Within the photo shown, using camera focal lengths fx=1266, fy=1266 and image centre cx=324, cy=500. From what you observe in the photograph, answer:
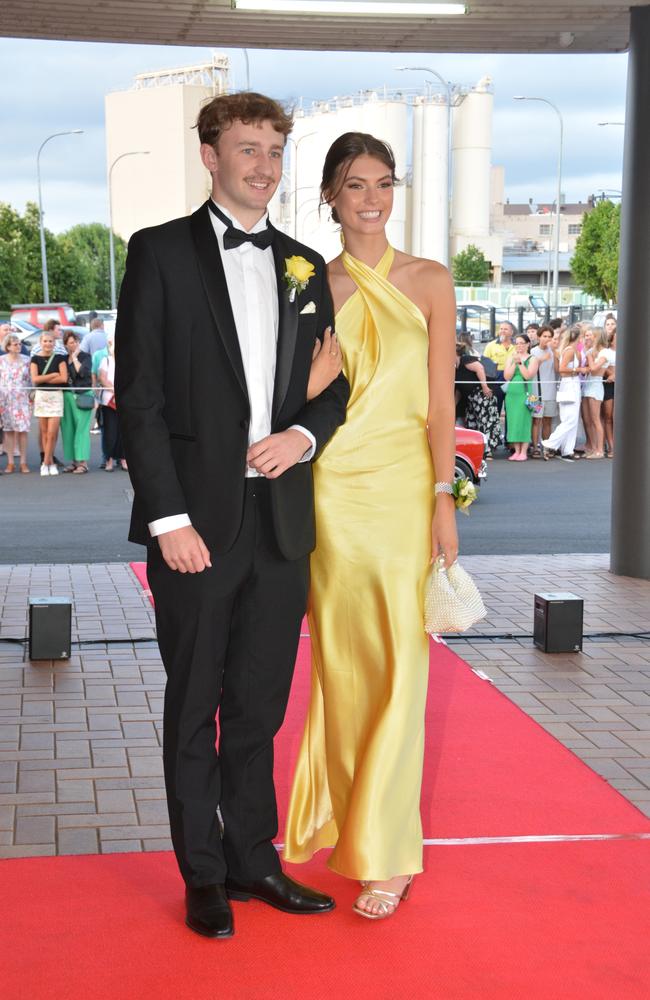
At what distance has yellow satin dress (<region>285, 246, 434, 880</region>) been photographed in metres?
3.44

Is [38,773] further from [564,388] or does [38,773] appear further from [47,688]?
[564,388]

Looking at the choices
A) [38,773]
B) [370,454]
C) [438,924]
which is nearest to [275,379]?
[370,454]

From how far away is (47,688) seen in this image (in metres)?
5.86

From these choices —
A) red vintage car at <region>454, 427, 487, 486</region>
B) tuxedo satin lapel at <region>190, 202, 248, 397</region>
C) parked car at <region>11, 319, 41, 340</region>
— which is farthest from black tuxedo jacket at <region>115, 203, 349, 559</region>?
parked car at <region>11, 319, 41, 340</region>

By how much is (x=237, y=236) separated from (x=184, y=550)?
80 cm

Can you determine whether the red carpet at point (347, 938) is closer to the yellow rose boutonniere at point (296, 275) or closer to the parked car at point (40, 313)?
the yellow rose boutonniere at point (296, 275)

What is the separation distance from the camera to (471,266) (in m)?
97.2

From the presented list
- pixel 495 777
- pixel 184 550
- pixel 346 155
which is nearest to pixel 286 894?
pixel 184 550

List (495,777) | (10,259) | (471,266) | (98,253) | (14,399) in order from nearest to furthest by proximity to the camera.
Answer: (495,777) → (14,399) → (10,259) → (471,266) → (98,253)

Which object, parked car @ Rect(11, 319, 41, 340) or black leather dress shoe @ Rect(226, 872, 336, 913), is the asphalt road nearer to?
black leather dress shoe @ Rect(226, 872, 336, 913)

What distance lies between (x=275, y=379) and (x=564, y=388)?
1420 cm

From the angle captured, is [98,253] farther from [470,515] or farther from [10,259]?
[470,515]

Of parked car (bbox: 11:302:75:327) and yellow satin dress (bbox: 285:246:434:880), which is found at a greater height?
parked car (bbox: 11:302:75:327)

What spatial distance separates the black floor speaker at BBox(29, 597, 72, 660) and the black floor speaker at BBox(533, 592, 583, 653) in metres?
2.40
